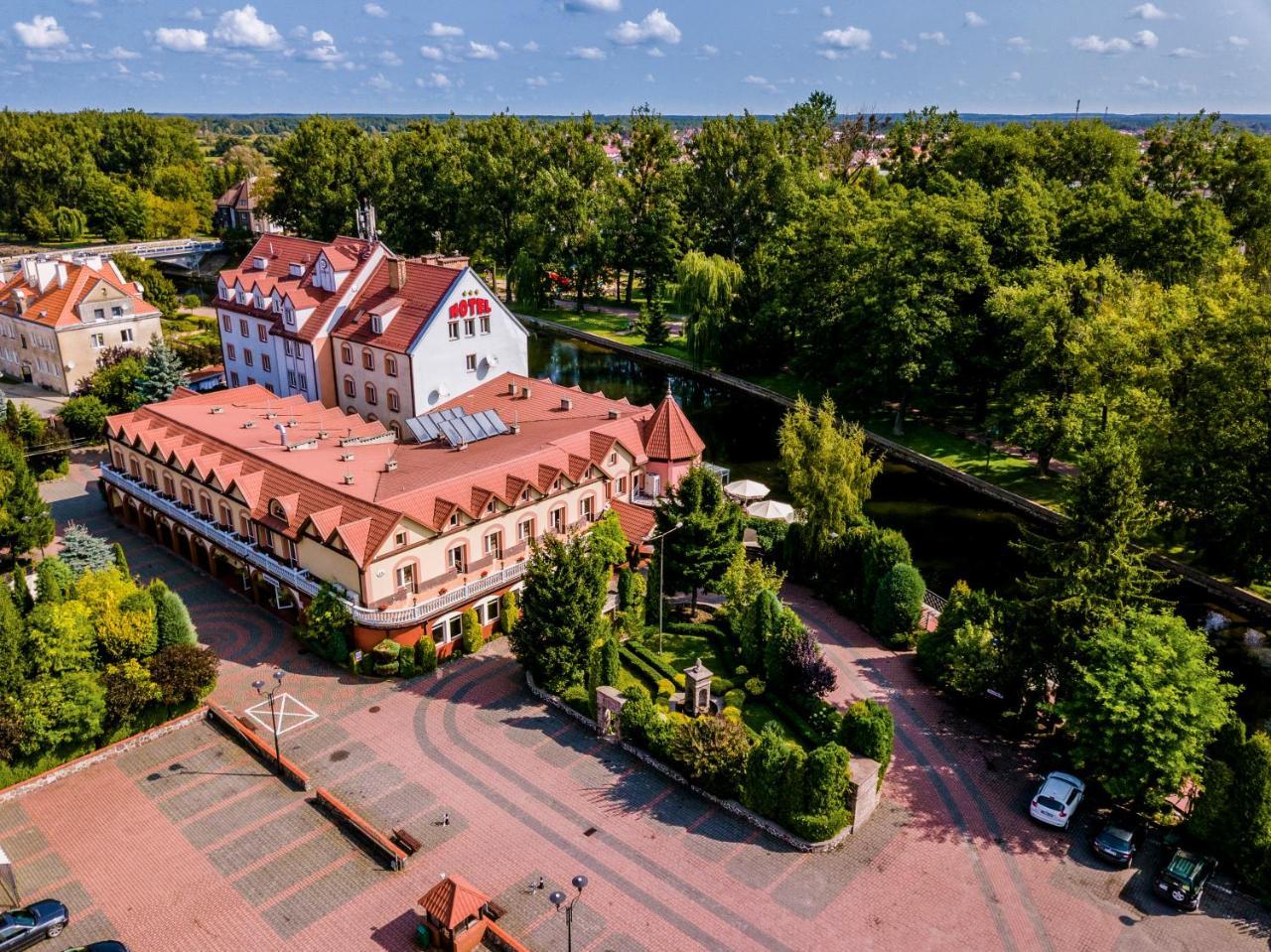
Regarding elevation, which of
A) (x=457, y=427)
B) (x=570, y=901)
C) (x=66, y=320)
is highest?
(x=66, y=320)

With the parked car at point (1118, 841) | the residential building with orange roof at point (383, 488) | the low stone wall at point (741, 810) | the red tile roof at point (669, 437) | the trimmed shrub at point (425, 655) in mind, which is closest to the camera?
the parked car at point (1118, 841)

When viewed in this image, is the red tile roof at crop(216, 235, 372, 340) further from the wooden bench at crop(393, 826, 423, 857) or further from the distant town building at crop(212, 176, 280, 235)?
the distant town building at crop(212, 176, 280, 235)

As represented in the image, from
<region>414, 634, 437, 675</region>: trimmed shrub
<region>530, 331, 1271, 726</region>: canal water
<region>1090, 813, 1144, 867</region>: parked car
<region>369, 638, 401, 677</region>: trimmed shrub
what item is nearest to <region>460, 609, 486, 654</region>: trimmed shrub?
<region>414, 634, 437, 675</region>: trimmed shrub

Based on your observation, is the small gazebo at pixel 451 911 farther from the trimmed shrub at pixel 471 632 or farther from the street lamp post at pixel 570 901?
the trimmed shrub at pixel 471 632

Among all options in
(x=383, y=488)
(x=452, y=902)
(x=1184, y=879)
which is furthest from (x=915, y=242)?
(x=452, y=902)

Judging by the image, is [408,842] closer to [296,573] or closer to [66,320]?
[296,573]

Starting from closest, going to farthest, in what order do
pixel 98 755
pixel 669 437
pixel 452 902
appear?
pixel 452 902 → pixel 98 755 → pixel 669 437

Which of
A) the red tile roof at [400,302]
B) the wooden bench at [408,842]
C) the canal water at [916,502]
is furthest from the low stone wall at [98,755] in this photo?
the canal water at [916,502]
